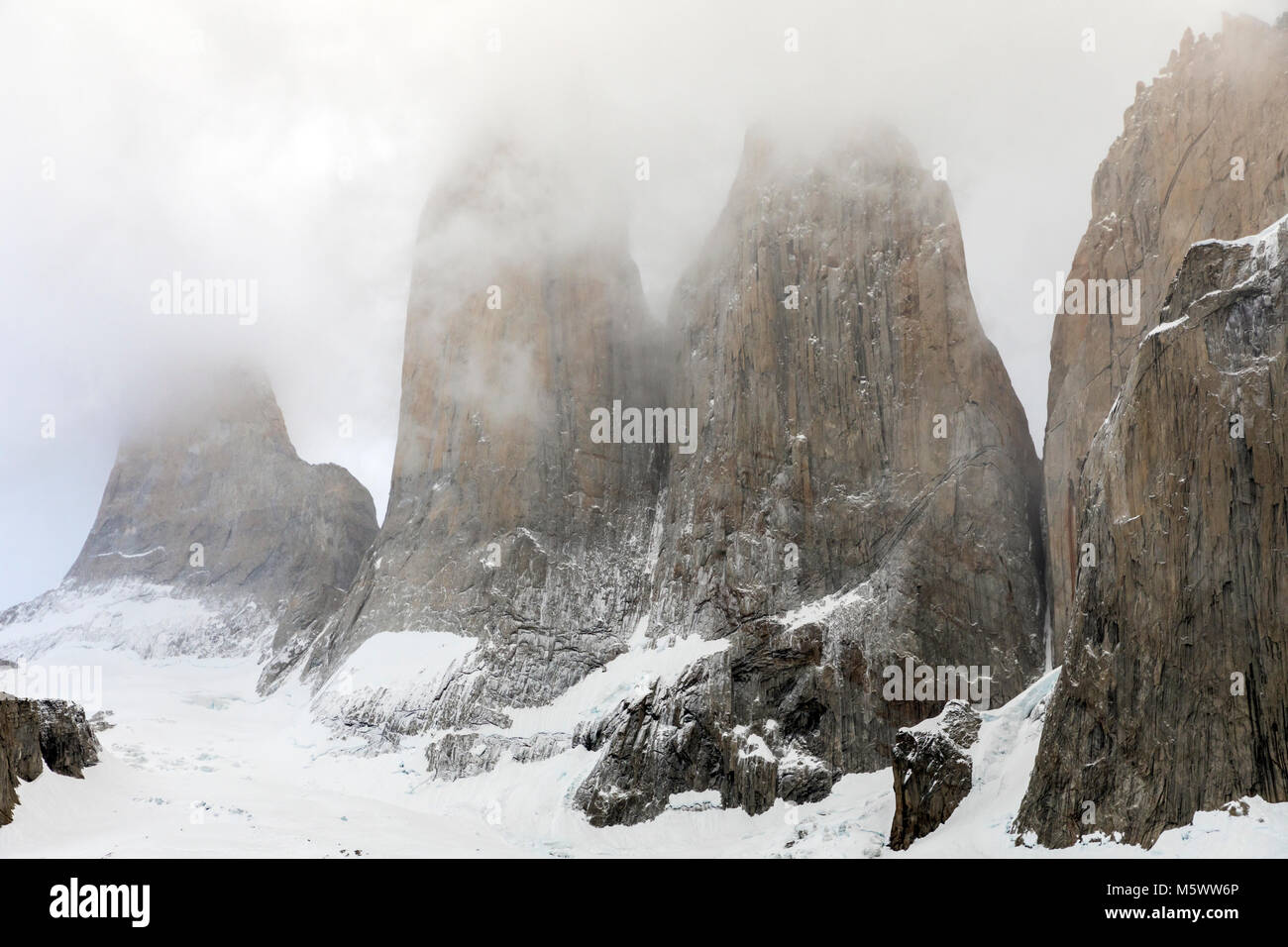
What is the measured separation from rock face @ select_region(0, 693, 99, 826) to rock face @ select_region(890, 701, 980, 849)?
1547 inches

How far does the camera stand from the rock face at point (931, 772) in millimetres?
45719

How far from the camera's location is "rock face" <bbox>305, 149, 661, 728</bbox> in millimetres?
81875

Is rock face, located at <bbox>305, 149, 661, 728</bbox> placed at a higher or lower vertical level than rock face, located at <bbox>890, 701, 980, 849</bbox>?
→ higher

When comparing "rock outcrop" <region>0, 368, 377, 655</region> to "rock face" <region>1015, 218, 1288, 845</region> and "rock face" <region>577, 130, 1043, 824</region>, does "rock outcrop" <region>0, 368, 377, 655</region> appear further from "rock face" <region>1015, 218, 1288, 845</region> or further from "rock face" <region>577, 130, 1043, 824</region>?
"rock face" <region>1015, 218, 1288, 845</region>

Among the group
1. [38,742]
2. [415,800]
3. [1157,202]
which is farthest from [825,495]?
[38,742]

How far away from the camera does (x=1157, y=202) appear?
5803 centimetres

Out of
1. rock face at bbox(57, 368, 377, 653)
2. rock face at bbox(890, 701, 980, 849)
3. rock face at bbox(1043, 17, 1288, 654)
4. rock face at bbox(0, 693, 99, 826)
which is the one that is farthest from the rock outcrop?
rock face at bbox(890, 701, 980, 849)

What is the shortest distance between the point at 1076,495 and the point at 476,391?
177 ft

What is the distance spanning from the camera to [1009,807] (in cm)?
4247

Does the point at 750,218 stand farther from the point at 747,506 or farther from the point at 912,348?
the point at 747,506

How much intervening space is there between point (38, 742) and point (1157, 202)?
211 feet

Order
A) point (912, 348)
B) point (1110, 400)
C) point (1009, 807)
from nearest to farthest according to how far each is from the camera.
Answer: point (1009, 807) < point (1110, 400) < point (912, 348)

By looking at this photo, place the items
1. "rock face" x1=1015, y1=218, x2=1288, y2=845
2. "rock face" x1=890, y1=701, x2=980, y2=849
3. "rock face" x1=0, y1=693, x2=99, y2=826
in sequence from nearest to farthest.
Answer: "rock face" x1=1015, y1=218, x2=1288, y2=845, "rock face" x1=890, y1=701, x2=980, y2=849, "rock face" x1=0, y1=693, x2=99, y2=826

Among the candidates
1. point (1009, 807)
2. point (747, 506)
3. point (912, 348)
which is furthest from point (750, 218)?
point (1009, 807)
